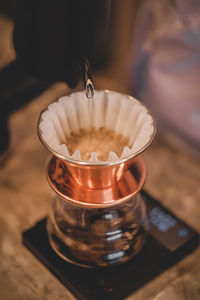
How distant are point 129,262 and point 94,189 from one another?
173 millimetres

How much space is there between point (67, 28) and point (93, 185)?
252mm

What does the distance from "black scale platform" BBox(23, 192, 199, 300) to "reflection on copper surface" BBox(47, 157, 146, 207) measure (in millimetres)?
150

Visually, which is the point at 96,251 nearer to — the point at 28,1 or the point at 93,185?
the point at 93,185

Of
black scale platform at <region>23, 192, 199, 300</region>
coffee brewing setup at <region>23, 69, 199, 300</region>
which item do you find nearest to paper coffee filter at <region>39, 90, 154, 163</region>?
coffee brewing setup at <region>23, 69, 199, 300</region>

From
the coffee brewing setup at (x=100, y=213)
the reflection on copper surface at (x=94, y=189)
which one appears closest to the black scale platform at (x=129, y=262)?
the coffee brewing setup at (x=100, y=213)

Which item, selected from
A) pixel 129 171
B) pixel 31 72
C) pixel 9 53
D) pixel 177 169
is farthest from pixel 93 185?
pixel 9 53

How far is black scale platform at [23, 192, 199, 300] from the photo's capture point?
0.63 m

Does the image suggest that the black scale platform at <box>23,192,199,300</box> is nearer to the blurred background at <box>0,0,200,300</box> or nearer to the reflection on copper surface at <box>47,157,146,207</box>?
the blurred background at <box>0,0,200,300</box>

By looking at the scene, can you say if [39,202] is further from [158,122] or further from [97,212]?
[158,122]

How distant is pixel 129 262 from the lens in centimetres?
68

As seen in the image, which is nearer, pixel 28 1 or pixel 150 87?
pixel 28 1

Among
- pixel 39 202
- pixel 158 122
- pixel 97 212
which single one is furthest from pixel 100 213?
pixel 158 122

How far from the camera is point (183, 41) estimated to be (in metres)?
0.94

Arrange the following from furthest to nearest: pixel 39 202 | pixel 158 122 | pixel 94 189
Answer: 1. pixel 158 122
2. pixel 39 202
3. pixel 94 189
